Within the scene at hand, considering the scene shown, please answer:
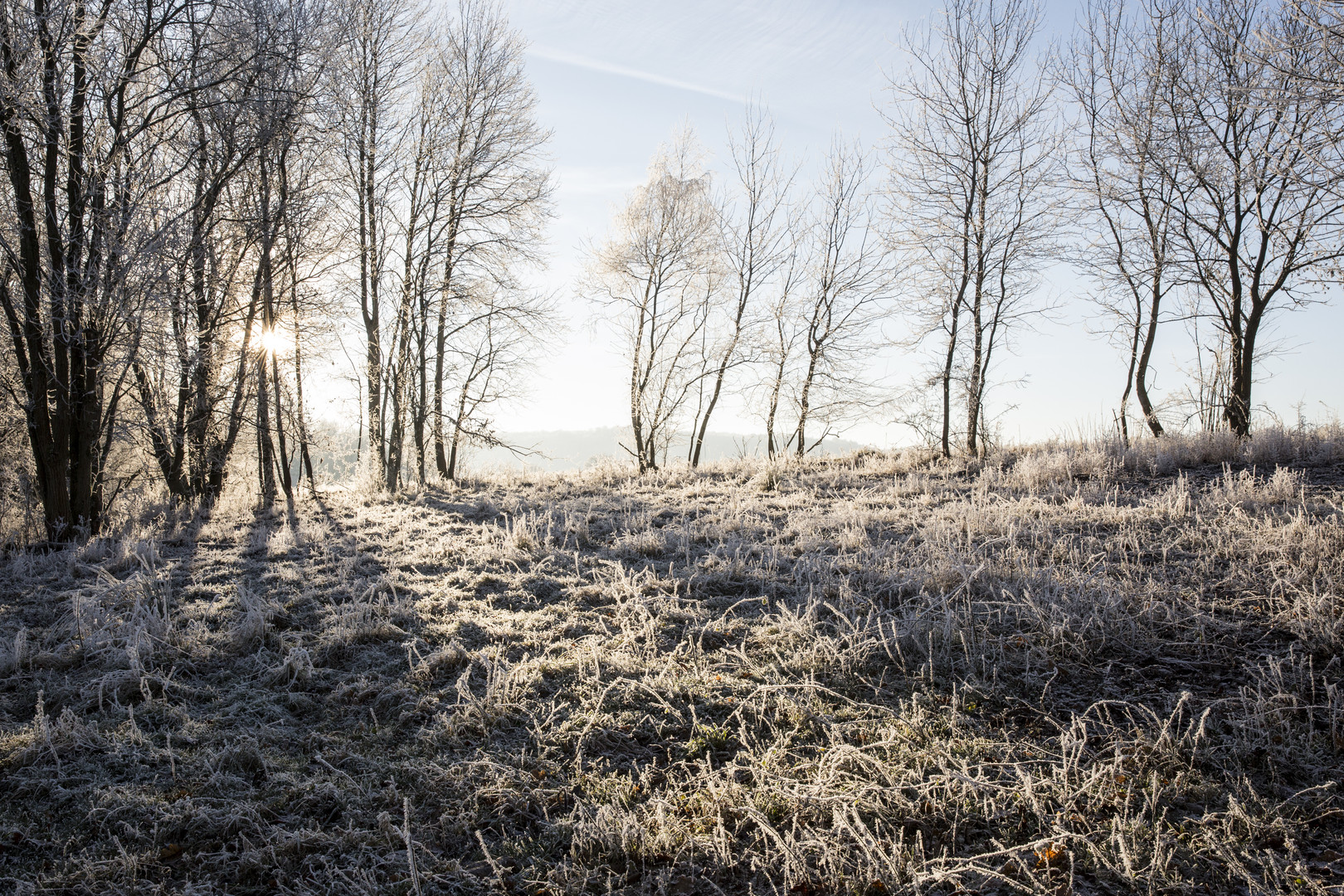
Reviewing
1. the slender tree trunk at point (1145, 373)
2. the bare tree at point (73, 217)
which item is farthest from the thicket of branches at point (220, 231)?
the slender tree trunk at point (1145, 373)

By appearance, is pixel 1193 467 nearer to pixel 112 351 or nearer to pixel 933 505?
pixel 933 505

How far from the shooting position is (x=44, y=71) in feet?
24.3

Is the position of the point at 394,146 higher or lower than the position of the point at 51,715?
higher

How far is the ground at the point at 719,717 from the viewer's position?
245 centimetres

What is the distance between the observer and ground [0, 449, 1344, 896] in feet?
8.02

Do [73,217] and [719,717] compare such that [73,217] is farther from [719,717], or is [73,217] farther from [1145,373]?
[1145,373]

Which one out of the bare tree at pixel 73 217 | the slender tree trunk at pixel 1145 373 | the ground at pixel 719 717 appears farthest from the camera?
the slender tree trunk at pixel 1145 373

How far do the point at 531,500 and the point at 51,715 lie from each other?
271 inches

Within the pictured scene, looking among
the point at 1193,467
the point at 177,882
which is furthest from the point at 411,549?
the point at 1193,467

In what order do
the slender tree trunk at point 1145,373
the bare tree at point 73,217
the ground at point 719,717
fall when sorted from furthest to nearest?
the slender tree trunk at point 1145,373, the bare tree at point 73,217, the ground at point 719,717

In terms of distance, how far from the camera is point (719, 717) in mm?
3438

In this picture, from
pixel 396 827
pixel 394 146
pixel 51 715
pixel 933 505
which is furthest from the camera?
pixel 394 146

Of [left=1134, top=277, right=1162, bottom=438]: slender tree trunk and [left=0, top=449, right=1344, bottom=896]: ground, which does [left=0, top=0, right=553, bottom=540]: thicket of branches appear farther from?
[left=1134, top=277, right=1162, bottom=438]: slender tree trunk

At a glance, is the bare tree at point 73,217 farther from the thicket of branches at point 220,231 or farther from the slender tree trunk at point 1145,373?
the slender tree trunk at point 1145,373
